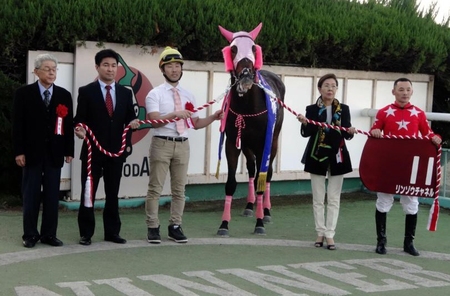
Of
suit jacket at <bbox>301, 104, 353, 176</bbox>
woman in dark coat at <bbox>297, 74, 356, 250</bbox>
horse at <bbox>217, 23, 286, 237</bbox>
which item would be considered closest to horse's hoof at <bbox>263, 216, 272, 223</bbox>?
horse at <bbox>217, 23, 286, 237</bbox>

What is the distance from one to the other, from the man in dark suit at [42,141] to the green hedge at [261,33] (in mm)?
1721

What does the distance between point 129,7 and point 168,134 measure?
2.34 metres

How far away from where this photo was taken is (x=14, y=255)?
662 cm

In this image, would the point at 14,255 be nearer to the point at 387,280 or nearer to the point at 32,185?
the point at 32,185

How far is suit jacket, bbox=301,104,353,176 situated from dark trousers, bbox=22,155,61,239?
255cm

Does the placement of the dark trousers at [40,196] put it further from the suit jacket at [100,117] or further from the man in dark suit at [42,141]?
the suit jacket at [100,117]

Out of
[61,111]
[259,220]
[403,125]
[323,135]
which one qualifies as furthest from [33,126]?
[403,125]

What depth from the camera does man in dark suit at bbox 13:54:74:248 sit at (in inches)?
273

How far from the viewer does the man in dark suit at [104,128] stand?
→ 7156mm

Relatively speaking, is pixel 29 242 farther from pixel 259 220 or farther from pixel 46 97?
pixel 259 220

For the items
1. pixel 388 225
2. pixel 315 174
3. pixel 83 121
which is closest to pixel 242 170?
pixel 388 225

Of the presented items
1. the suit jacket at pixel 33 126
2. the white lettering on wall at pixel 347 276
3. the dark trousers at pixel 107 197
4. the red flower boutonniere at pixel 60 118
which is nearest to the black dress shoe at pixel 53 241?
the dark trousers at pixel 107 197

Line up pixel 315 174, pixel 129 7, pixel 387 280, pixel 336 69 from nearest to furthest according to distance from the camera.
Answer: pixel 387 280
pixel 315 174
pixel 129 7
pixel 336 69

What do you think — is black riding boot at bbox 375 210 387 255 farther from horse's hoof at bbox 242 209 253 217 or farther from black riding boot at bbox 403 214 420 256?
horse's hoof at bbox 242 209 253 217
